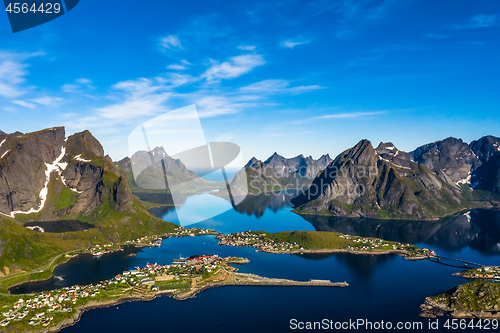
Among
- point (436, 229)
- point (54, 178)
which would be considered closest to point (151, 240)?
point (54, 178)

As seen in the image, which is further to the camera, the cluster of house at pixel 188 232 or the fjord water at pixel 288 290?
the cluster of house at pixel 188 232

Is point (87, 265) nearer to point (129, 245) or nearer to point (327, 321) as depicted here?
point (129, 245)

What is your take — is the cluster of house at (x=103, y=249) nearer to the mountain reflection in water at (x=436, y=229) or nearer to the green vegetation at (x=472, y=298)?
the mountain reflection in water at (x=436, y=229)

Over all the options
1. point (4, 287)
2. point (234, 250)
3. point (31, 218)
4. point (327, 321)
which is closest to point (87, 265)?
point (4, 287)

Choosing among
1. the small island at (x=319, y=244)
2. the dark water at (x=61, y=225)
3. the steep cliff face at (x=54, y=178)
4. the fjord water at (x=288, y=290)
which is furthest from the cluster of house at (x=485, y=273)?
the dark water at (x=61, y=225)

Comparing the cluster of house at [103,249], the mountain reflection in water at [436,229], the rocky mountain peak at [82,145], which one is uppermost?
the rocky mountain peak at [82,145]

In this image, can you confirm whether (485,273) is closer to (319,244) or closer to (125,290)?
(319,244)

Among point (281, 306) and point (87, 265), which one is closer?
point (281, 306)
